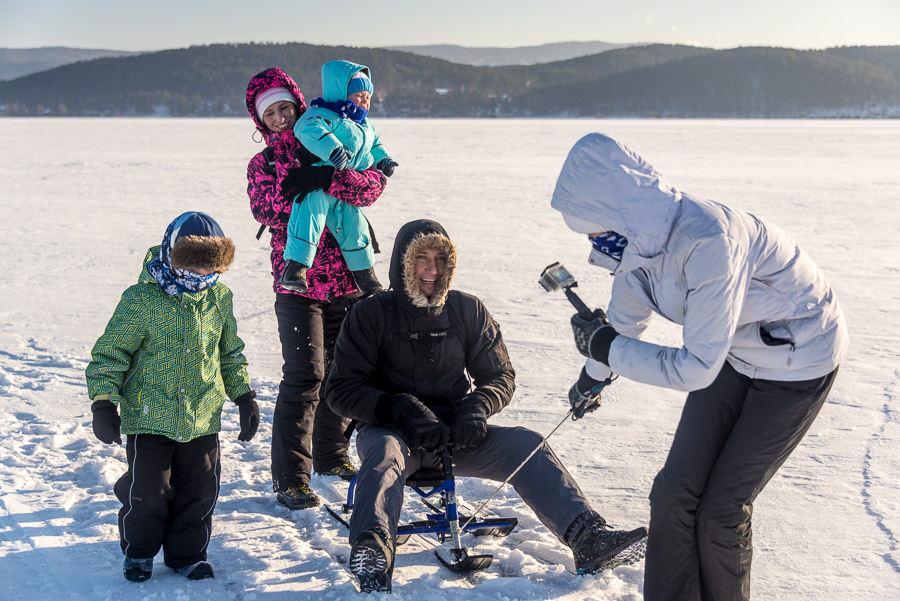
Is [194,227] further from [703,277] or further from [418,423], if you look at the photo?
[703,277]

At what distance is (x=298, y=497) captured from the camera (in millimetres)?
3166

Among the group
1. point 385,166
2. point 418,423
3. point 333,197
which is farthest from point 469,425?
point 385,166

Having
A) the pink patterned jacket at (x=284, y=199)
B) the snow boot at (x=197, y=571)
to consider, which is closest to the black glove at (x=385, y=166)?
the pink patterned jacket at (x=284, y=199)

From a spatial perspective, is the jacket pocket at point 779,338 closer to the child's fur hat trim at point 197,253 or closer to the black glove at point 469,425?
the black glove at point 469,425

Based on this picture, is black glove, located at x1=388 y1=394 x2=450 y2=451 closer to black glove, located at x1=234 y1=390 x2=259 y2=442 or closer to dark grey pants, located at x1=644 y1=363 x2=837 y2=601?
black glove, located at x1=234 y1=390 x2=259 y2=442

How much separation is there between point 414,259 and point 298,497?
3.49 ft

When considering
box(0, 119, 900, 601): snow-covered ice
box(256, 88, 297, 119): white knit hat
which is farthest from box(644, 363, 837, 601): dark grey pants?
box(256, 88, 297, 119): white knit hat

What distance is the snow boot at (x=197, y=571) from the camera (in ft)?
8.52

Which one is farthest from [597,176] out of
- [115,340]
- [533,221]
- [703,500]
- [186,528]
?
[533,221]

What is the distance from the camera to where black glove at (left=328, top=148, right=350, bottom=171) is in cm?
324

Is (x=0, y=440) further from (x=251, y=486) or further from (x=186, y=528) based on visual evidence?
(x=186, y=528)

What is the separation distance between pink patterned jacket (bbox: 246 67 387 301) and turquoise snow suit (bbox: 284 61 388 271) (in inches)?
1.9

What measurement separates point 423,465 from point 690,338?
47.8 inches

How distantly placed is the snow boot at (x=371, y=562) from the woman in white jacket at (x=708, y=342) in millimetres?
747
